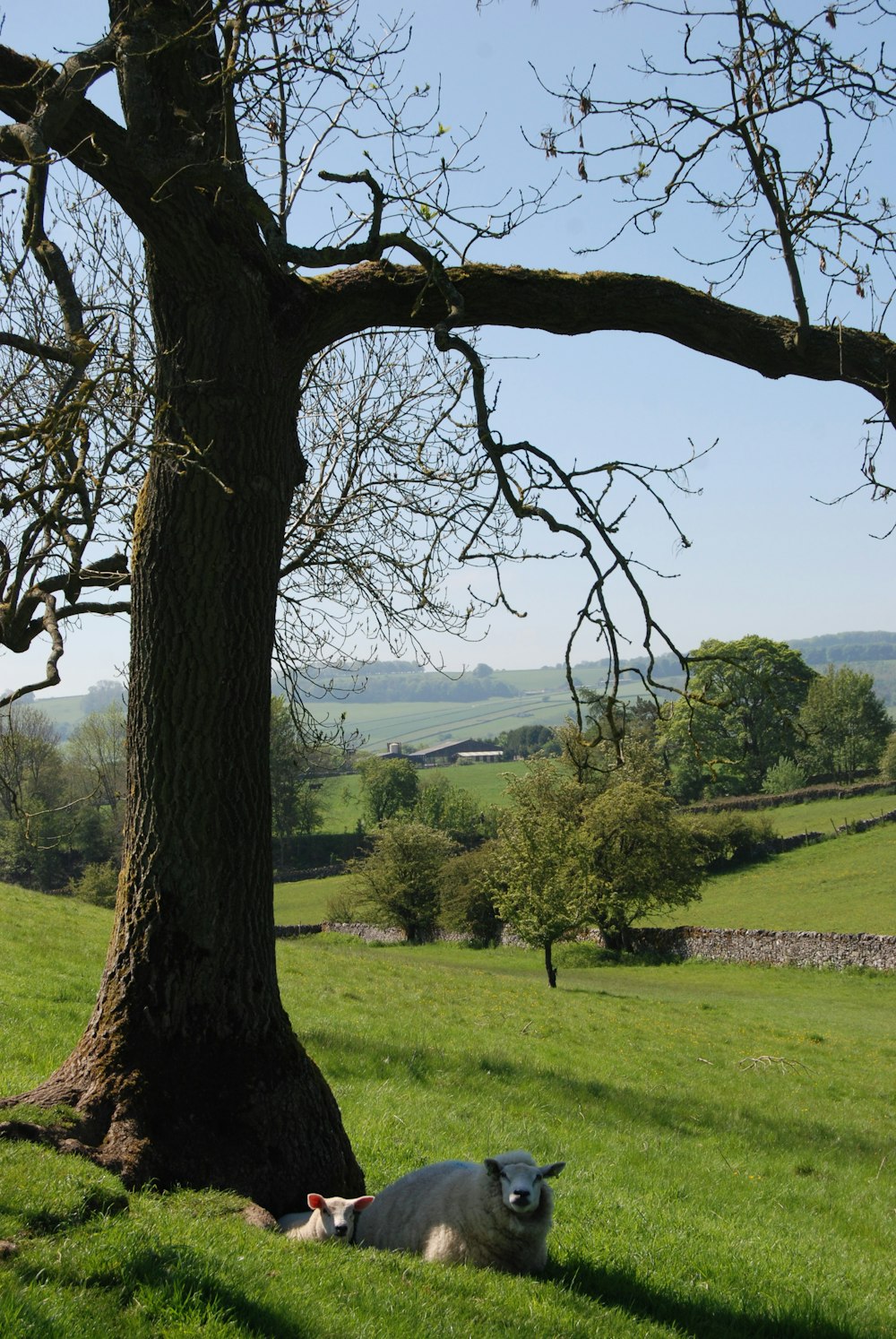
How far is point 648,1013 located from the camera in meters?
22.1

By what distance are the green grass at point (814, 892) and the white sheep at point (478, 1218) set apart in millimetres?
35339

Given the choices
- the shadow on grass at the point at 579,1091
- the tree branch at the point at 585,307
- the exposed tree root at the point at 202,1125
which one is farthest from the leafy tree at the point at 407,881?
the tree branch at the point at 585,307

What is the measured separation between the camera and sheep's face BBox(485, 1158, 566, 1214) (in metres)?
5.47

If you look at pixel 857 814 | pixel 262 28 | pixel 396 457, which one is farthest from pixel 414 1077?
pixel 857 814

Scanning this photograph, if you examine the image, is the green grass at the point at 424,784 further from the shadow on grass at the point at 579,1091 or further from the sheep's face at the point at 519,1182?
the sheep's face at the point at 519,1182

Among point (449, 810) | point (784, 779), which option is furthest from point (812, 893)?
point (449, 810)

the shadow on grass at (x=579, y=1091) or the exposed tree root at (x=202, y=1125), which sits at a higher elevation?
the exposed tree root at (x=202, y=1125)

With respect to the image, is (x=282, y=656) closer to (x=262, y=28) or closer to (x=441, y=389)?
(x=441, y=389)

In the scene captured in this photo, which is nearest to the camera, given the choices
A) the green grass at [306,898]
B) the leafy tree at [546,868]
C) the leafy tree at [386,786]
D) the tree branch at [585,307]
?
the tree branch at [585,307]

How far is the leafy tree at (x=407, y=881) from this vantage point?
51156mm

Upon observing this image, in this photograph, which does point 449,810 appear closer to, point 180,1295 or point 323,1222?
point 323,1222

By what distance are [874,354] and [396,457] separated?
18.0ft

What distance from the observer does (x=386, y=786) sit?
77125mm

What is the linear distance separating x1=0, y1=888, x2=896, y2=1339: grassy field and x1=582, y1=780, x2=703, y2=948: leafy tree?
17.3 meters
